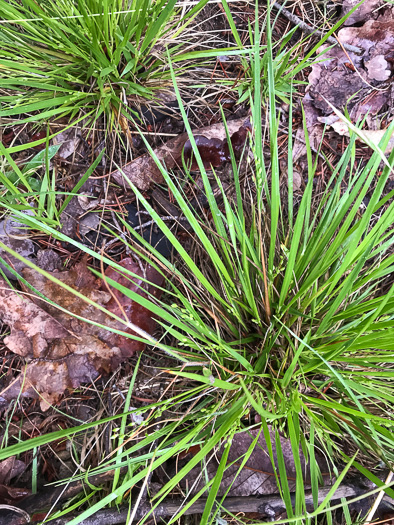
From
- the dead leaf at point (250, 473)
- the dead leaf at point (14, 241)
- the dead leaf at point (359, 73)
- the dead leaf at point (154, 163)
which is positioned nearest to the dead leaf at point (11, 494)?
the dead leaf at point (250, 473)

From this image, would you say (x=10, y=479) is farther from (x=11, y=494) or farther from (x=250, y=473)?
(x=250, y=473)

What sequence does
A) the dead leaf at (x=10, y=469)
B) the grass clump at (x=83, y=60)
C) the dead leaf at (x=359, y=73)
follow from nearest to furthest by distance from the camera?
the grass clump at (x=83, y=60), the dead leaf at (x=10, y=469), the dead leaf at (x=359, y=73)

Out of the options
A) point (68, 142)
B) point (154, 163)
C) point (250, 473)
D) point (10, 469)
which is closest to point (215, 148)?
point (154, 163)

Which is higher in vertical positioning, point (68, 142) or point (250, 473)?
point (68, 142)

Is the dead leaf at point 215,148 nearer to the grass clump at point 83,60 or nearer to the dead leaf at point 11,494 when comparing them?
the grass clump at point 83,60

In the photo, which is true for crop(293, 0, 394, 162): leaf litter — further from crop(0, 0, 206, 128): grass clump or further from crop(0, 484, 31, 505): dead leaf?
crop(0, 484, 31, 505): dead leaf

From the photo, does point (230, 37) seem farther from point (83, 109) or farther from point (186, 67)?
point (83, 109)
